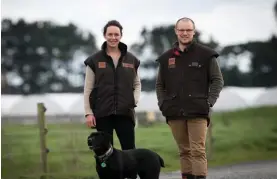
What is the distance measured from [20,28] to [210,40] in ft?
12.4

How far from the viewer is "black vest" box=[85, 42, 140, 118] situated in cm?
376

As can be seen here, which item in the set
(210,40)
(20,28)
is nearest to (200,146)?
(210,40)

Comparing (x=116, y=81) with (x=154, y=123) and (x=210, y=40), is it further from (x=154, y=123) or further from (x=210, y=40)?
(x=154, y=123)

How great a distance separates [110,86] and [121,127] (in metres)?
0.31

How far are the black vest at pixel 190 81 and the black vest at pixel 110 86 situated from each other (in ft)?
1.00

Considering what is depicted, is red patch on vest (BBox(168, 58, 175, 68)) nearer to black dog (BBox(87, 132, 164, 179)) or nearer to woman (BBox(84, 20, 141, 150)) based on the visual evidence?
woman (BBox(84, 20, 141, 150))

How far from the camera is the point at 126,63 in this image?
150 inches

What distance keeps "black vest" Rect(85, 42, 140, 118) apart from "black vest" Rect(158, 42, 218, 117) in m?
0.30

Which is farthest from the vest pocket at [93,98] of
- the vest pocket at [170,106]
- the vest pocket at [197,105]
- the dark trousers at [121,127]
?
the vest pocket at [197,105]

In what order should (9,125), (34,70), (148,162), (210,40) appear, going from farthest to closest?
(34,70) < (210,40) < (9,125) < (148,162)

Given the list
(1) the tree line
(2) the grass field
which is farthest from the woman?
(1) the tree line

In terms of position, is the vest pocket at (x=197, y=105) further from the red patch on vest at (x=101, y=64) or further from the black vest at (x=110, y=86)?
the red patch on vest at (x=101, y=64)

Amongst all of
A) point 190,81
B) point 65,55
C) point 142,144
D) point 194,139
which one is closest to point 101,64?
point 190,81

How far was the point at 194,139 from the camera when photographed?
3771mm
